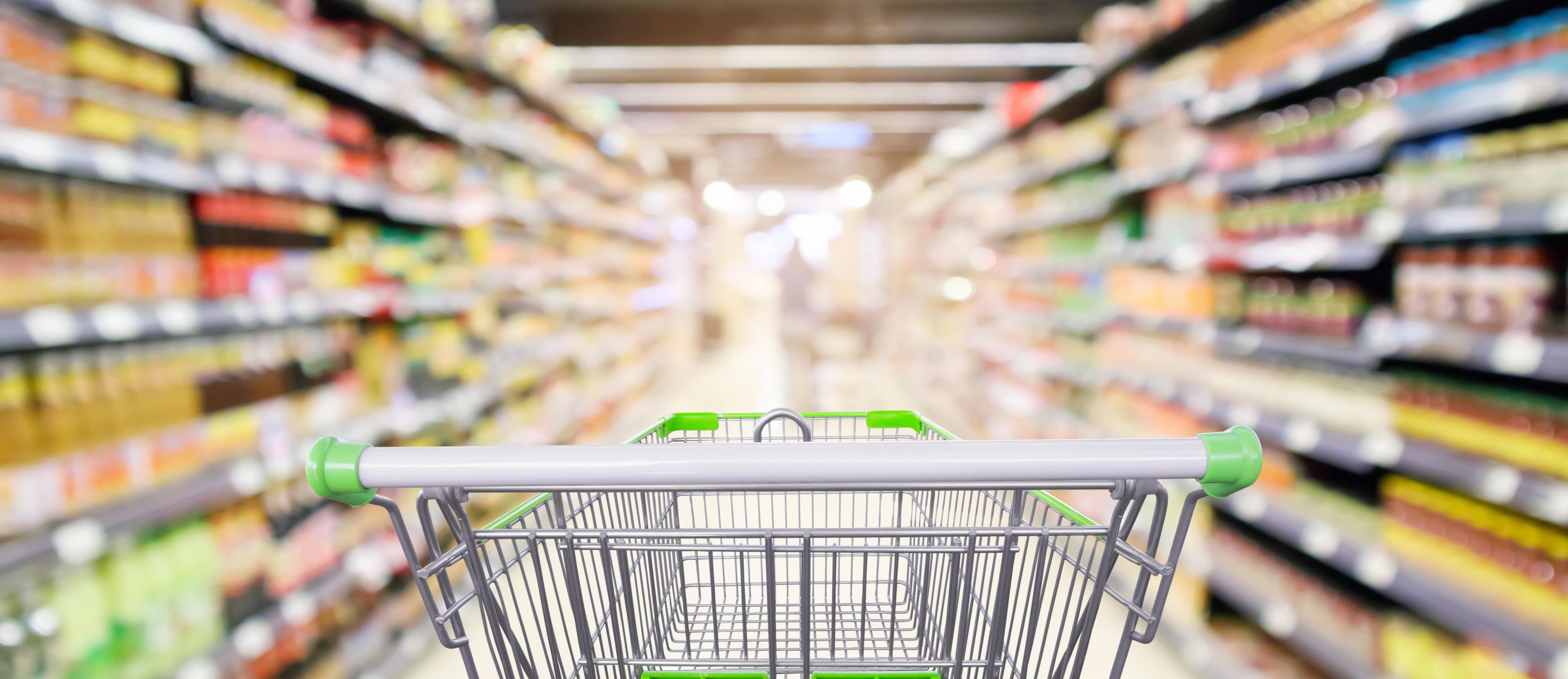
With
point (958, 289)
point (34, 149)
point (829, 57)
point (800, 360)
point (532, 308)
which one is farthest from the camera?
point (829, 57)

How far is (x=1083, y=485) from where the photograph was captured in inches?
30.0

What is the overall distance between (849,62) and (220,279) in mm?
6572

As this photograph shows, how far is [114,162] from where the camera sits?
5.22ft

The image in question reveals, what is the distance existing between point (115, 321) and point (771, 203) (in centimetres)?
1928

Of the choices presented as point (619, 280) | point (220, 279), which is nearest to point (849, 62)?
point (619, 280)

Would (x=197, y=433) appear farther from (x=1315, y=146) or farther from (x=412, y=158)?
(x=1315, y=146)

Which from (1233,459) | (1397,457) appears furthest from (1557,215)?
(1233,459)

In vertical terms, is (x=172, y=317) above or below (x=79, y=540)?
above

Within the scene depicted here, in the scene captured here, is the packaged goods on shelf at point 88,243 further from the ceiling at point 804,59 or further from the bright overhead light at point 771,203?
the bright overhead light at point 771,203

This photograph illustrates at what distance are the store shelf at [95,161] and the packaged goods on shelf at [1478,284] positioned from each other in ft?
9.59

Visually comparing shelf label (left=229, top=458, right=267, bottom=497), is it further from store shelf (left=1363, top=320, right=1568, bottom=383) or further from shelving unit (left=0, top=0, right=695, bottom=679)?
store shelf (left=1363, top=320, right=1568, bottom=383)

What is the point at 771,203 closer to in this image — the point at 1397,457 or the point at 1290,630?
the point at 1290,630

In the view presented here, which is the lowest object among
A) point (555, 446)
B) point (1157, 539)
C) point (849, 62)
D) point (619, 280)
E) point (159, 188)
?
point (619, 280)

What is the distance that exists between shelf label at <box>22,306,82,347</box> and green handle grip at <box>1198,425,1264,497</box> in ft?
6.13
